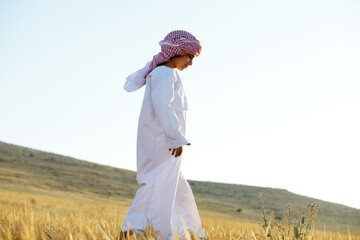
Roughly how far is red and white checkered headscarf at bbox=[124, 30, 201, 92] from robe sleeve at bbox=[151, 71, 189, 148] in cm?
23

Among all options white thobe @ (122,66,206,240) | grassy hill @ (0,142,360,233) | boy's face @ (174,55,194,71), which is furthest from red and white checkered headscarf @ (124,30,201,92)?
grassy hill @ (0,142,360,233)

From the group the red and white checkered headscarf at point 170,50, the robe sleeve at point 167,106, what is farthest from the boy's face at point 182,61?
the robe sleeve at point 167,106

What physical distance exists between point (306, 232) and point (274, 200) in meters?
49.0

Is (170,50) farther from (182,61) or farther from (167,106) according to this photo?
(167,106)

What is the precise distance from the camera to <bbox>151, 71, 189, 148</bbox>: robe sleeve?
172 inches

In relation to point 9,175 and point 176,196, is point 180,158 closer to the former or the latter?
point 176,196

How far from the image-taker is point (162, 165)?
4.51m

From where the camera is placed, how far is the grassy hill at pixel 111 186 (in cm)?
3991

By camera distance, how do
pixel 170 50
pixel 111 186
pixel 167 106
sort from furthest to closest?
pixel 111 186 → pixel 170 50 → pixel 167 106

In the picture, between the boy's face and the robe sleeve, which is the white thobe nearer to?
the robe sleeve

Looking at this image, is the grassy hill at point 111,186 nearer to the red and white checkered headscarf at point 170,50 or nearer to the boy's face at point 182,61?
the red and white checkered headscarf at point 170,50

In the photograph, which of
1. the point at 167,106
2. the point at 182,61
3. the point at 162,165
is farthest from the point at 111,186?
the point at 167,106

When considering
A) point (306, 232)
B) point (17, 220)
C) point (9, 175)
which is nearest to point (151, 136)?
point (17, 220)

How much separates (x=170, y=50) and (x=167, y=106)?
56cm
